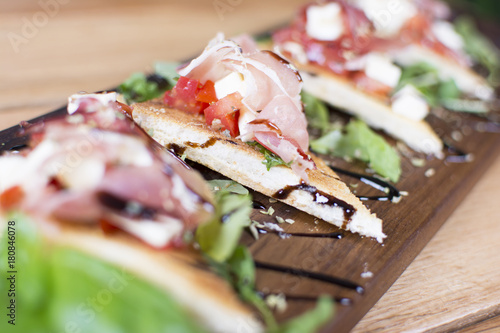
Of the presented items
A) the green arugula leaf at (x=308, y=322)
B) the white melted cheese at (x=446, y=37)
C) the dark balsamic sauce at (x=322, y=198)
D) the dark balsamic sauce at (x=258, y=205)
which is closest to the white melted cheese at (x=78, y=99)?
the dark balsamic sauce at (x=258, y=205)

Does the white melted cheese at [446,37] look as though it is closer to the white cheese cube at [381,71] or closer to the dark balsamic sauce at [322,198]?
Result: the white cheese cube at [381,71]

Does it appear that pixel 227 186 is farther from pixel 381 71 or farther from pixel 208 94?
pixel 381 71

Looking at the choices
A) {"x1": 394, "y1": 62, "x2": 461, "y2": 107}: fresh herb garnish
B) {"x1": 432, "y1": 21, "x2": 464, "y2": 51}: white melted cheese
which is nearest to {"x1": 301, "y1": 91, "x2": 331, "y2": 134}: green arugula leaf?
{"x1": 394, "y1": 62, "x2": 461, "y2": 107}: fresh herb garnish

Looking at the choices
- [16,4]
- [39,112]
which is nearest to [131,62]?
[39,112]

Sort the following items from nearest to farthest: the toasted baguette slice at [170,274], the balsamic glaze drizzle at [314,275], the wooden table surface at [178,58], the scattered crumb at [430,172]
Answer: the toasted baguette slice at [170,274] < the balsamic glaze drizzle at [314,275] < the wooden table surface at [178,58] < the scattered crumb at [430,172]

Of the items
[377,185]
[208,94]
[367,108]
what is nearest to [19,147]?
[208,94]
